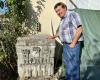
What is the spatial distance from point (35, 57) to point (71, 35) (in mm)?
2279

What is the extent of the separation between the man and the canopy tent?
165cm

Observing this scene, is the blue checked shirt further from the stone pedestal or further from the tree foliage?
the tree foliage

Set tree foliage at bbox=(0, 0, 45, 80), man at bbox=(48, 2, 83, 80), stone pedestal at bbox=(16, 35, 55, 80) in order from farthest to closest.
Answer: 1. tree foliage at bbox=(0, 0, 45, 80)
2. stone pedestal at bbox=(16, 35, 55, 80)
3. man at bbox=(48, 2, 83, 80)

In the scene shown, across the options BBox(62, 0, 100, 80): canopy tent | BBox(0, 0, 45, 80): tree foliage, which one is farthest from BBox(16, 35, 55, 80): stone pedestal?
BBox(62, 0, 100, 80): canopy tent

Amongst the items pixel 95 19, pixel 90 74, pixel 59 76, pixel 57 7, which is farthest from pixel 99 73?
pixel 57 7

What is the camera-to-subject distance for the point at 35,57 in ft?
28.8

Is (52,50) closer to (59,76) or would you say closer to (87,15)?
(59,76)

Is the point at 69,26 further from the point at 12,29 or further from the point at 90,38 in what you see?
the point at 12,29

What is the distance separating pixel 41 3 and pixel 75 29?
146 inches

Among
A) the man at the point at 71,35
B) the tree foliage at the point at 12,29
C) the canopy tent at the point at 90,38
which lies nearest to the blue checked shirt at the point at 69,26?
the man at the point at 71,35

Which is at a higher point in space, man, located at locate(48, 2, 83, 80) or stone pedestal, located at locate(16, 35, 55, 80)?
man, located at locate(48, 2, 83, 80)

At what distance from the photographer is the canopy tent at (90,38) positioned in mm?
8797

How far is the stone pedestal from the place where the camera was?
8.72 metres

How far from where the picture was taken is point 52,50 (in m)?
8.76
